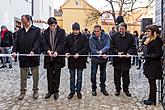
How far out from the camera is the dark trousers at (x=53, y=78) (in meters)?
8.99

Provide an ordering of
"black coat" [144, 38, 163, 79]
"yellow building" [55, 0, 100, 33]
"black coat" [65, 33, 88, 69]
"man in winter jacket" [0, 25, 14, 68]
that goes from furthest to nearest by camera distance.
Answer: "yellow building" [55, 0, 100, 33] → "man in winter jacket" [0, 25, 14, 68] → "black coat" [65, 33, 88, 69] → "black coat" [144, 38, 163, 79]

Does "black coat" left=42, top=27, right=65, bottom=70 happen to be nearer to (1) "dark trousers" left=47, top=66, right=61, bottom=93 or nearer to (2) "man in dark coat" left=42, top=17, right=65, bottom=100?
(2) "man in dark coat" left=42, top=17, right=65, bottom=100

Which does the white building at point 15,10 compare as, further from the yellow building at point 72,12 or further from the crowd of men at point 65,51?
the yellow building at point 72,12

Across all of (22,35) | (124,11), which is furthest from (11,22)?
(124,11)

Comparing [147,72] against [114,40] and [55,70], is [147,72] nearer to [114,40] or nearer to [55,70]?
[114,40]

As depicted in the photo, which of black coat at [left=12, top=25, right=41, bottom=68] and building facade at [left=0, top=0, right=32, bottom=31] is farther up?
building facade at [left=0, top=0, right=32, bottom=31]

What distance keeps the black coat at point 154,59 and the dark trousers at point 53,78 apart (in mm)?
2115

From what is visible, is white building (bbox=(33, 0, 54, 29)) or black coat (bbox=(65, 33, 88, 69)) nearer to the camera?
black coat (bbox=(65, 33, 88, 69))

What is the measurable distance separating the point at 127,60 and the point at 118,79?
0.52 meters

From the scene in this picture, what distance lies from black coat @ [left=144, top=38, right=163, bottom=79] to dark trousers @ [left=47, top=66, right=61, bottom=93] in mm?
2115

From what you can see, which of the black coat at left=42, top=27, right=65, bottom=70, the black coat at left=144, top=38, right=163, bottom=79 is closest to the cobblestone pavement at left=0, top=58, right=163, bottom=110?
the black coat at left=144, top=38, right=163, bottom=79

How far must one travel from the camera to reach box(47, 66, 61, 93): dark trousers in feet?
29.5

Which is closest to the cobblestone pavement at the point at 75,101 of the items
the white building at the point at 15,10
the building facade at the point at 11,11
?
the building facade at the point at 11,11

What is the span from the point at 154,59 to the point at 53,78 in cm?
245
